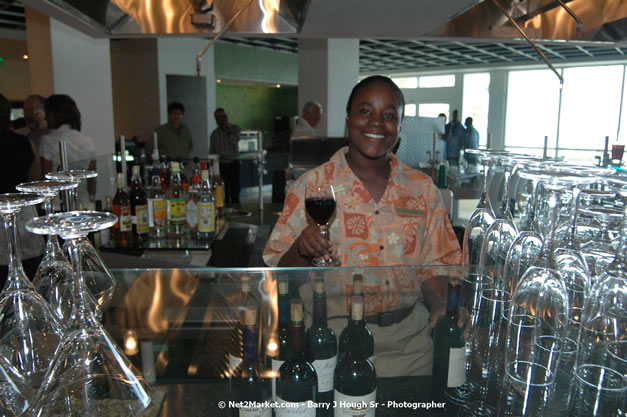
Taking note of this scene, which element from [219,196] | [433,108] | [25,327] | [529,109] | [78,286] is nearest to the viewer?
[78,286]

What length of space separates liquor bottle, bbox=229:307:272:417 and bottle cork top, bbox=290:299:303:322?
0.24 ft

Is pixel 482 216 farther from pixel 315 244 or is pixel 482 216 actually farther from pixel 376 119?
pixel 376 119

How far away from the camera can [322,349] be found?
2.61 feet

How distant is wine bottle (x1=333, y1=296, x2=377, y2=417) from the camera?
2.22 feet

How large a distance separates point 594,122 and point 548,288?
40.4 feet

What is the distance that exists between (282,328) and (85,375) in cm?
37

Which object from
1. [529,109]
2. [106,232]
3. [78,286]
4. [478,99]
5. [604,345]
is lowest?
[106,232]

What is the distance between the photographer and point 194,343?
0.93 metres

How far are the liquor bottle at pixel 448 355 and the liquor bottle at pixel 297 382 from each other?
191mm

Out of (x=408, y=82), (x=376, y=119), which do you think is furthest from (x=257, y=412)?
(x=408, y=82)

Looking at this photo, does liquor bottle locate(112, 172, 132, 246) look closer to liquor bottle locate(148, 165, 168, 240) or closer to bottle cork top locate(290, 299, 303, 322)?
liquor bottle locate(148, 165, 168, 240)

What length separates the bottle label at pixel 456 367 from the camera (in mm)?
759

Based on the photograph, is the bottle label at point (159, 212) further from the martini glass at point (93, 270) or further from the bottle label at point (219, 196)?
the martini glass at point (93, 270)

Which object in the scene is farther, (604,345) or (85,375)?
(604,345)
